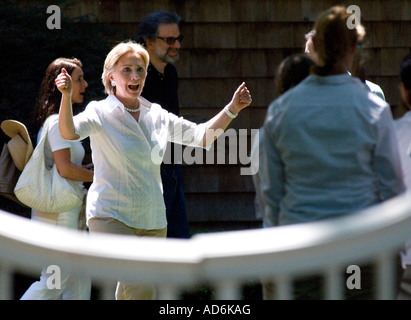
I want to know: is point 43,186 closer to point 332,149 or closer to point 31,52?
point 31,52

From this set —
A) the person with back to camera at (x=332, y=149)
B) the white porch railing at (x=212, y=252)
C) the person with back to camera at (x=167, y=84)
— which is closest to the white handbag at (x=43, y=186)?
the person with back to camera at (x=167, y=84)

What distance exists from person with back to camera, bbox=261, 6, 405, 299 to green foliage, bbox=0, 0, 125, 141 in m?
3.47

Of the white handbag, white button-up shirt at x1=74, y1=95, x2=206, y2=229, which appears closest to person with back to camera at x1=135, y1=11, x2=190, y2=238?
the white handbag

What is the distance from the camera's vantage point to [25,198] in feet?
14.7

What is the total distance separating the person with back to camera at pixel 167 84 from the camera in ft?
15.4

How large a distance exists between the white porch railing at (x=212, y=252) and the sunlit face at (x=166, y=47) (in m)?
3.26

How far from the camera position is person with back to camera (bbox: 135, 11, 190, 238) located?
4.68 metres

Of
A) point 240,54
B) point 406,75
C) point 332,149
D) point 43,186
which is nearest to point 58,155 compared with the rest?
point 43,186

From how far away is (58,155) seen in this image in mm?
4453

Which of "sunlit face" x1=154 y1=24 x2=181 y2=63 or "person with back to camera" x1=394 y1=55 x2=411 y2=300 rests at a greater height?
"sunlit face" x1=154 y1=24 x2=181 y2=63

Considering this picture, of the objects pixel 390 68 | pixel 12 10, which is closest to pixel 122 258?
pixel 12 10

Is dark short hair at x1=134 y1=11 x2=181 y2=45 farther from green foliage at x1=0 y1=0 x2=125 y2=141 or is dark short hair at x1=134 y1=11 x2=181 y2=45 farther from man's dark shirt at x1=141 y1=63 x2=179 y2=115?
green foliage at x1=0 y1=0 x2=125 y2=141

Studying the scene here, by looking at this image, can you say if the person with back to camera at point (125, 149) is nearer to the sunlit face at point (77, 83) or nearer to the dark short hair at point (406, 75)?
the sunlit face at point (77, 83)

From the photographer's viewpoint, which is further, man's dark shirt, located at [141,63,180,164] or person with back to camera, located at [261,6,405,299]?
man's dark shirt, located at [141,63,180,164]
